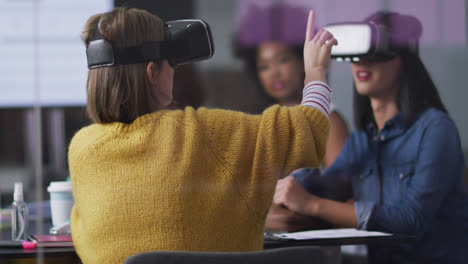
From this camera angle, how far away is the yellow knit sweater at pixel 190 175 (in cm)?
112

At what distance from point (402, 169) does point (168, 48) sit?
68cm

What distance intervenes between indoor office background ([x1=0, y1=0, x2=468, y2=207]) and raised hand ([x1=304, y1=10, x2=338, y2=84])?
3 cm

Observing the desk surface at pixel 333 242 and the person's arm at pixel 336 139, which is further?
the person's arm at pixel 336 139

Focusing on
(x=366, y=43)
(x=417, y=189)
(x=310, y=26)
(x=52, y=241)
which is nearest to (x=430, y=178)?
(x=417, y=189)

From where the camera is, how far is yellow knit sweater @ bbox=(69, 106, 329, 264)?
1122mm

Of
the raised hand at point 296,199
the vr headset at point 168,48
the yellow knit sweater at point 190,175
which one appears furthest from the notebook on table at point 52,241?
the raised hand at point 296,199

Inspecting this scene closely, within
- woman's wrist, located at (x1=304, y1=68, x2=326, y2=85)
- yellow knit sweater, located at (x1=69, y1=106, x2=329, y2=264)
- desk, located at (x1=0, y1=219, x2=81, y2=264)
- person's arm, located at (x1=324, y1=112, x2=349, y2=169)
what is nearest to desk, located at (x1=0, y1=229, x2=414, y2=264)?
desk, located at (x1=0, y1=219, x2=81, y2=264)

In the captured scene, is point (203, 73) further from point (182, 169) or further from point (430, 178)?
point (430, 178)

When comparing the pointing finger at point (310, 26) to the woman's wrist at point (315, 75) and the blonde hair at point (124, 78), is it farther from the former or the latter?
the blonde hair at point (124, 78)

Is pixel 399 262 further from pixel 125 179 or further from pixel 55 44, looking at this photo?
pixel 55 44

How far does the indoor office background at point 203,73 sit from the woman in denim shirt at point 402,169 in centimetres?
4

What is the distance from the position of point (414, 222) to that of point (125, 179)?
0.74 metres

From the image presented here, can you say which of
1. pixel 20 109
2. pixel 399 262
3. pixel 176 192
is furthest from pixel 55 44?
pixel 399 262

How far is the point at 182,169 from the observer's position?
113 centimetres
